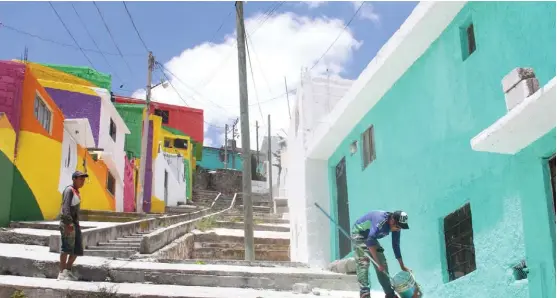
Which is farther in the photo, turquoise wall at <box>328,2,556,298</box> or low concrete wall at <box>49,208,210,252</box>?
low concrete wall at <box>49,208,210,252</box>

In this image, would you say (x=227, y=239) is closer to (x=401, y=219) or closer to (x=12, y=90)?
(x=12, y=90)

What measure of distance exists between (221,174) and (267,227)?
2467 cm

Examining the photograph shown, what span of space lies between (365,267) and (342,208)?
19.2ft

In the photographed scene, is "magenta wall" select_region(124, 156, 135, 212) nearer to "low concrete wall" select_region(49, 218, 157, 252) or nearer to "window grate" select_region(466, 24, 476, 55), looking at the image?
"low concrete wall" select_region(49, 218, 157, 252)

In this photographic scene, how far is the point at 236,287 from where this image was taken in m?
7.71

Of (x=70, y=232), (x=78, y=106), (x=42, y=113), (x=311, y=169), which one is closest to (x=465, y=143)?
(x=70, y=232)

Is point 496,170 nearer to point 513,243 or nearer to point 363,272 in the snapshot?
point 513,243

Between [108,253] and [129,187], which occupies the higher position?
[129,187]

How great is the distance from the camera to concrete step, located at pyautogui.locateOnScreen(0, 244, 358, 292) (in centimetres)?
731

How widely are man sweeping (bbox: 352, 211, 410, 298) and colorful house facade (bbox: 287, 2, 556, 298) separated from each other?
0.88 metres

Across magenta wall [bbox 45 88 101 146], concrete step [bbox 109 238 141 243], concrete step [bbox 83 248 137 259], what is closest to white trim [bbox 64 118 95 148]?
magenta wall [bbox 45 88 101 146]

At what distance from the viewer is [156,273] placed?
24.6 feet

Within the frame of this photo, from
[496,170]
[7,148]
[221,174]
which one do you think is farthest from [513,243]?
[221,174]

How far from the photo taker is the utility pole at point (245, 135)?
13.4 metres
